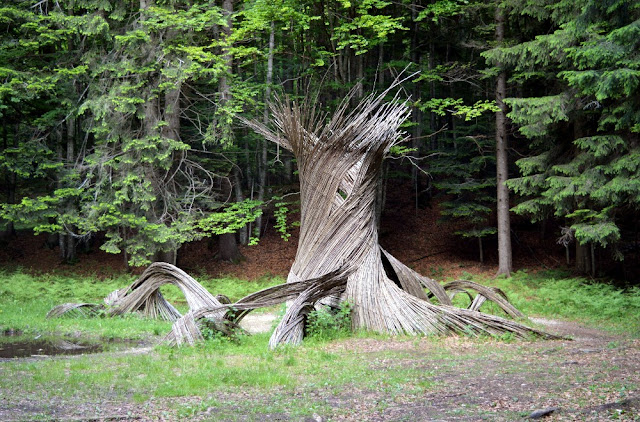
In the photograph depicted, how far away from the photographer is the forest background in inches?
524

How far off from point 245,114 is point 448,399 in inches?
531

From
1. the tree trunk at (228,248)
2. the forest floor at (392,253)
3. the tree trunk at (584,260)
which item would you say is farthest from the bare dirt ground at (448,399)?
the tree trunk at (228,248)

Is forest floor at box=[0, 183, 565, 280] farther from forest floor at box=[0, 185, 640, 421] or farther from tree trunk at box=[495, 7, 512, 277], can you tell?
forest floor at box=[0, 185, 640, 421]

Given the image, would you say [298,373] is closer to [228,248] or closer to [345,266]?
[345,266]

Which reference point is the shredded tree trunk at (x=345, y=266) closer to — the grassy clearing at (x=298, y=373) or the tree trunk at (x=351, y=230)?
the tree trunk at (x=351, y=230)

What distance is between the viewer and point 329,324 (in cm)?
899

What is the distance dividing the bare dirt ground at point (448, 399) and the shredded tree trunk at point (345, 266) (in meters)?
1.55

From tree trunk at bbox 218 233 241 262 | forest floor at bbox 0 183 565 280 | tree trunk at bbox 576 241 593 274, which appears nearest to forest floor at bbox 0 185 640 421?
tree trunk at bbox 576 241 593 274

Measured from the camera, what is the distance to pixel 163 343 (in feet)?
28.1

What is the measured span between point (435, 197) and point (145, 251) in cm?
1101

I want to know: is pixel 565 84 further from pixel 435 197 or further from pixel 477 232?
pixel 435 197

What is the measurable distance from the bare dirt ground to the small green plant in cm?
161

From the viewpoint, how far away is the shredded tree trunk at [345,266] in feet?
28.3

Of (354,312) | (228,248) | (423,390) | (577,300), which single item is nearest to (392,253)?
(228,248)
